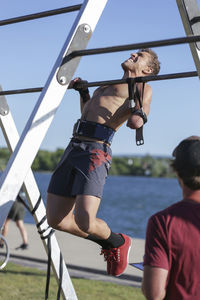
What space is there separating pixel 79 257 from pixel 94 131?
4.16 m

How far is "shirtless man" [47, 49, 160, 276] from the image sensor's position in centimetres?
281

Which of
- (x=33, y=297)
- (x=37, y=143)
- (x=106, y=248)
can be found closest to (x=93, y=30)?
(x=37, y=143)

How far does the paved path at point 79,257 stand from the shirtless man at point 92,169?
8.35 ft

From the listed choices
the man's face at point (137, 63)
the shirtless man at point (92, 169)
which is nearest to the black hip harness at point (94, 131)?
the shirtless man at point (92, 169)

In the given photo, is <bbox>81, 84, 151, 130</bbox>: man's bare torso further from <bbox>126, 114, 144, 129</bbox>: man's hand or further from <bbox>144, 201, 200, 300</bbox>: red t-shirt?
<bbox>144, 201, 200, 300</bbox>: red t-shirt

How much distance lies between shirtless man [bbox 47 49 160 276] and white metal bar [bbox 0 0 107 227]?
0.67 meters

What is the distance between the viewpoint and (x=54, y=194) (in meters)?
A: 2.96

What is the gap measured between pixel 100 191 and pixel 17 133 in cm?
82

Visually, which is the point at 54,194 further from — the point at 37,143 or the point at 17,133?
the point at 37,143

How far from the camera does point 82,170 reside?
9.41 feet

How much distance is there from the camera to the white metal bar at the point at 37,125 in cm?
200

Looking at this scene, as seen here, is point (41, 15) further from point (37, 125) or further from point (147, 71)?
point (37, 125)

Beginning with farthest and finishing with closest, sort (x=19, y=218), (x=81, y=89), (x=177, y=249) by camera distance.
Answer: (x=19, y=218) → (x=81, y=89) → (x=177, y=249)

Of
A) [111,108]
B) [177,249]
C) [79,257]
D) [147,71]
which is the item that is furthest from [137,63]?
[79,257]
